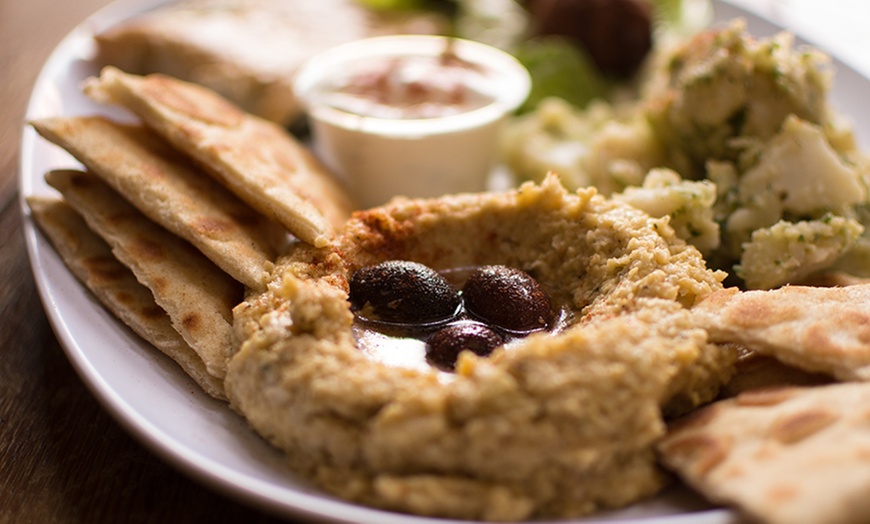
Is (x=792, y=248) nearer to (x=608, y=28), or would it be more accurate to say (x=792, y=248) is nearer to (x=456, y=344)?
(x=456, y=344)

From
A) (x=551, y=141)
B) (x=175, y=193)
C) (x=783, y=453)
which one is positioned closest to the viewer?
(x=783, y=453)

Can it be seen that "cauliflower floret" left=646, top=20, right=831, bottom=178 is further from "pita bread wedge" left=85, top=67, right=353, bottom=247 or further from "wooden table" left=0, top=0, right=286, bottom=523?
"wooden table" left=0, top=0, right=286, bottom=523

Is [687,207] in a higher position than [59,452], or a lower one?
higher

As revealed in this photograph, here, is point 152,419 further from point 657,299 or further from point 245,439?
point 657,299

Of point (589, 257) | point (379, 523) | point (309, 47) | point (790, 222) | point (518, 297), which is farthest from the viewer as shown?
point (309, 47)

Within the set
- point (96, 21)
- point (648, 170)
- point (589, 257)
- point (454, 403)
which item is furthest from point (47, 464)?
point (96, 21)

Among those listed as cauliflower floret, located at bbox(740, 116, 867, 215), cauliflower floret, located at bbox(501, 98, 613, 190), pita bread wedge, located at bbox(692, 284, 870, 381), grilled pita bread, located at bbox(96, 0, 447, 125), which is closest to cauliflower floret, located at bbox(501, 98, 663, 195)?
cauliflower floret, located at bbox(501, 98, 613, 190)

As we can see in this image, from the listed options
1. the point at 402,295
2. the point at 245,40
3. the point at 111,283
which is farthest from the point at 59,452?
the point at 245,40
